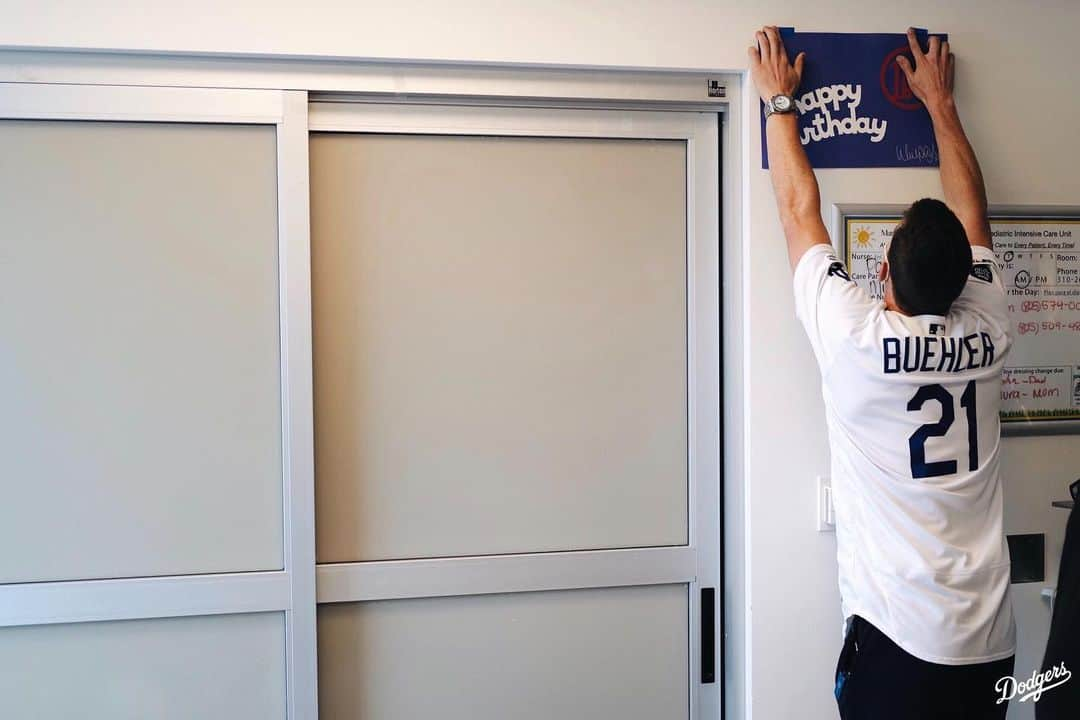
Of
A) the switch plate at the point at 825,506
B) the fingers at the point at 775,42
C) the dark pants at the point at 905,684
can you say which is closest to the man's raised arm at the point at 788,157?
the fingers at the point at 775,42

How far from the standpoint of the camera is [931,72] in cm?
208

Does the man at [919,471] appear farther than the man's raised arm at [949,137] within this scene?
No

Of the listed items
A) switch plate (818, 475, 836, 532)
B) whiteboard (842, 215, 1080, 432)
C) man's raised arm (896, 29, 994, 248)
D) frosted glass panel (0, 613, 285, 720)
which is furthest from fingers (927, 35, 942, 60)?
frosted glass panel (0, 613, 285, 720)

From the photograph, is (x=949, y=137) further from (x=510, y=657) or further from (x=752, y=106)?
(x=510, y=657)

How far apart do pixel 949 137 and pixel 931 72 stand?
0.52ft

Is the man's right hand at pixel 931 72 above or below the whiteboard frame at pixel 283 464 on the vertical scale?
above

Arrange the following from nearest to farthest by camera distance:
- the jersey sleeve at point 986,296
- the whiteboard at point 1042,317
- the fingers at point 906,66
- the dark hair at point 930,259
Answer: the dark hair at point 930,259
the jersey sleeve at point 986,296
the fingers at point 906,66
the whiteboard at point 1042,317

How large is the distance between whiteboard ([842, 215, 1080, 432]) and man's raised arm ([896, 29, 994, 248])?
0.52 feet

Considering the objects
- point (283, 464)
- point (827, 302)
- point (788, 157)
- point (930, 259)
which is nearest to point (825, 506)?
point (827, 302)

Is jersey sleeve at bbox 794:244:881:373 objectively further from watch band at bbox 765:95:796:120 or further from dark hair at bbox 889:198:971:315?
watch band at bbox 765:95:796:120

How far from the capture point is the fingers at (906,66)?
209cm

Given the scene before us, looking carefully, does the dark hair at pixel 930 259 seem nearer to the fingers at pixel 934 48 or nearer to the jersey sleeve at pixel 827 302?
the jersey sleeve at pixel 827 302

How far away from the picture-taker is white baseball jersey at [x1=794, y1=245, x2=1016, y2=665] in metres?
1.72

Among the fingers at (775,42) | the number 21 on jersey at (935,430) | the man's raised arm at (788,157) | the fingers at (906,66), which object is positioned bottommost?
the number 21 on jersey at (935,430)
